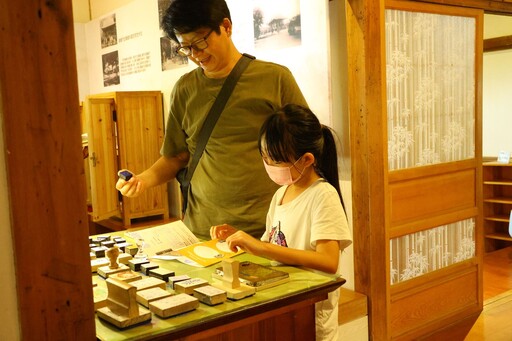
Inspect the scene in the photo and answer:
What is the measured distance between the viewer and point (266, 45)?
3.25 m

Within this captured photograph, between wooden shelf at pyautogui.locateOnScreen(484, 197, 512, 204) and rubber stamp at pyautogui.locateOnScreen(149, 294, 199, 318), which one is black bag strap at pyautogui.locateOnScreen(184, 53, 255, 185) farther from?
wooden shelf at pyautogui.locateOnScreen(484, 197, 512, 204)

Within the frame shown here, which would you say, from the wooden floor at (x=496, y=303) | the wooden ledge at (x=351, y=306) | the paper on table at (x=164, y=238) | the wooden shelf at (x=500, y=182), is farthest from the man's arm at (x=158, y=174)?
the wooden shelf at (x=500, y=182)

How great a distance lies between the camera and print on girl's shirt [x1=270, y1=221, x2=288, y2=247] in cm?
167

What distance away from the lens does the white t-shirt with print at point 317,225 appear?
1.53m

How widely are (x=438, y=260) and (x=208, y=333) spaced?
8.23ft

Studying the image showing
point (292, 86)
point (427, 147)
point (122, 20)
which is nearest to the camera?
point (292, 86)

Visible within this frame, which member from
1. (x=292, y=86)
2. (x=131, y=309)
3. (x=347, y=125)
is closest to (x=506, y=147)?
(x=347, y=125)

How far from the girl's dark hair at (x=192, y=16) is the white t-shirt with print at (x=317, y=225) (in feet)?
2.21

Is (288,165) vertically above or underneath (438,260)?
above

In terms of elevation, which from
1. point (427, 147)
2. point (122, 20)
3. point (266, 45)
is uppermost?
point (122, 20)

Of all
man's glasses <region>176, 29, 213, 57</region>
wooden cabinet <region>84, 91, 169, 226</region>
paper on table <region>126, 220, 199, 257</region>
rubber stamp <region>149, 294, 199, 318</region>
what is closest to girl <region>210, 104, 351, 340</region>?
paper on table <region>126, 220, 199, 257</region>

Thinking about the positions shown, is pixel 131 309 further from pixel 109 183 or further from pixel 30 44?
pixel 109 183

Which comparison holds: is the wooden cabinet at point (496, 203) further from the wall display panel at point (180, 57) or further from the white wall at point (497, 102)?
the wall display panel at point (180, 57)

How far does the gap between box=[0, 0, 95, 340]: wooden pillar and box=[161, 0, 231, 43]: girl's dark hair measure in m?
0.83
